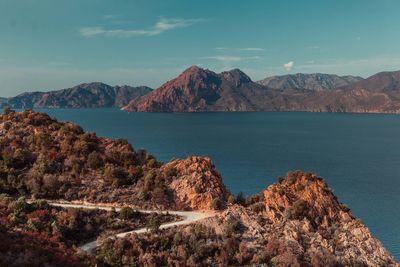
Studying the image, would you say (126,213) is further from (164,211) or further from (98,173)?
(98,173)

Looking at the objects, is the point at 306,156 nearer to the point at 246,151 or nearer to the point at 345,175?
Answer: the point at 246,151

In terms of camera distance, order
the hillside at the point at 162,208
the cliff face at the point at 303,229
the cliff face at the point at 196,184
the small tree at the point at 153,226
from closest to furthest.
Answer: the hillside at the point at 162,208 → the cliff face at the point at 303,229 → the small tree at the point at 153,226 → the cliff face at the point at 196,184

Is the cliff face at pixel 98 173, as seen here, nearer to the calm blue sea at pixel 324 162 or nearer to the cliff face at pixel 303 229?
the cliff face at pixel 303 229

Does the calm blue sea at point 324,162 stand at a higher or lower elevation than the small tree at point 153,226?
lower

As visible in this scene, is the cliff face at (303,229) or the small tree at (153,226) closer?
the cliff face at (303,229)

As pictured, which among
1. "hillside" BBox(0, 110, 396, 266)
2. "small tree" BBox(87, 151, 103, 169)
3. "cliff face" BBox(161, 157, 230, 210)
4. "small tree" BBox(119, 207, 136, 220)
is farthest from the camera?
"small tree" BBox(87, 151, 103, 169)

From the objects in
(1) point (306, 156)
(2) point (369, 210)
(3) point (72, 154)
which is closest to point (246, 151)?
(1) point (306, 156)

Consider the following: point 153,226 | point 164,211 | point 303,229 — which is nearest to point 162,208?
point 164,211

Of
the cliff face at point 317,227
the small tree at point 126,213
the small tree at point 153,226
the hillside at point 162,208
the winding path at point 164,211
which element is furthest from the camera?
the small tree at point 126,213

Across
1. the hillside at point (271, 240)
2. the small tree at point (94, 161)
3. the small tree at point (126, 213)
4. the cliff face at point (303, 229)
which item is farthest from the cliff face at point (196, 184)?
the small tree at point (94, 161)

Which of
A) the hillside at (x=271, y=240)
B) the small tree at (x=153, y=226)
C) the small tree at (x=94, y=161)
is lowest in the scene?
the hillside at (x=271, y=240)

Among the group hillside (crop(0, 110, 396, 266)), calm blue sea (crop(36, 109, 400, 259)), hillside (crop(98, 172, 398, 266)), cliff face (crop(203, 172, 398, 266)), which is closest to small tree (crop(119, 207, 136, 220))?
hillside (crop(0, 110, 396, 266))

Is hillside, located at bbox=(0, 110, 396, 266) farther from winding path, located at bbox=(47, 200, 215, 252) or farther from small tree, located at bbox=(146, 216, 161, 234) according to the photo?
winding path, located at bbox=(47, 200, 215, 252)
